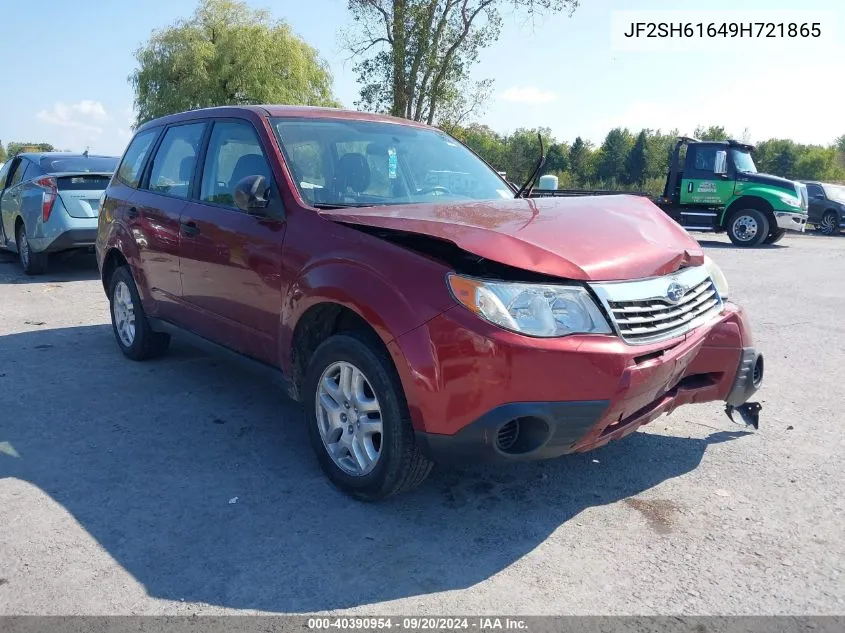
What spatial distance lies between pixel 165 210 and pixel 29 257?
238 inches

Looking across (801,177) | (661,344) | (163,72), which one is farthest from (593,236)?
(801,177)

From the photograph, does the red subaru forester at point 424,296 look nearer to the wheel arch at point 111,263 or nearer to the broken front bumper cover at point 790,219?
the wheel arch at point 111,263

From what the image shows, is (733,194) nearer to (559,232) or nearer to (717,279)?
(717,279)

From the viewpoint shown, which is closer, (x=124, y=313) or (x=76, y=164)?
(x=124, y=313)

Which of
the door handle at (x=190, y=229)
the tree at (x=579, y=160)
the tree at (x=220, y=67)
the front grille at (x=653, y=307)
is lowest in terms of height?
the front grille at (x=653, y=307)

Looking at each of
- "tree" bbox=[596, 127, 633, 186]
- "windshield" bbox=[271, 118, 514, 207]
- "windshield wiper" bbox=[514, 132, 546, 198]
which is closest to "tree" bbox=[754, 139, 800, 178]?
"tree" bbox=[596, 127, 633, 186]

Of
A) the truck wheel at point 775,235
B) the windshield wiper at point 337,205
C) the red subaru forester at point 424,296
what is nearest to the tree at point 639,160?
the truck wheel at point 775,235

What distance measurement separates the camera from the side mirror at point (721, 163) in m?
16.9

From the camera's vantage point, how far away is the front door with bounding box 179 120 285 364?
152 inches

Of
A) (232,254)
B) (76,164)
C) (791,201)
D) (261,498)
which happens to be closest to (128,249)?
(232,254)

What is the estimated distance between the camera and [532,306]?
2828mm

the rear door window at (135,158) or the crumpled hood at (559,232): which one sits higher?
the rear door window at (135,158)

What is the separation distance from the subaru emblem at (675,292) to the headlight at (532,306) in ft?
1.48

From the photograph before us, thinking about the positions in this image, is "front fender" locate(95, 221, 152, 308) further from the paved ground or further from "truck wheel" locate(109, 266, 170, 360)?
the paved ground
